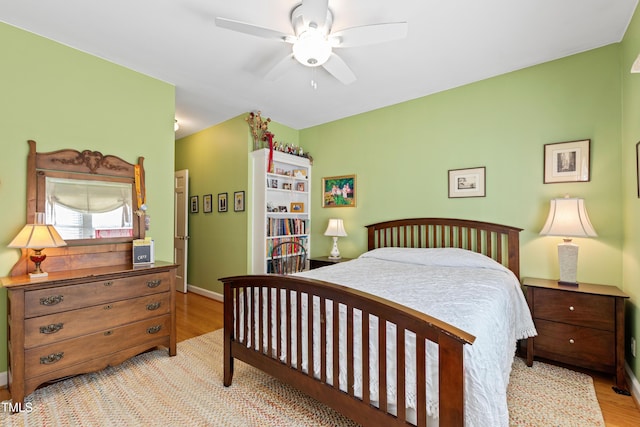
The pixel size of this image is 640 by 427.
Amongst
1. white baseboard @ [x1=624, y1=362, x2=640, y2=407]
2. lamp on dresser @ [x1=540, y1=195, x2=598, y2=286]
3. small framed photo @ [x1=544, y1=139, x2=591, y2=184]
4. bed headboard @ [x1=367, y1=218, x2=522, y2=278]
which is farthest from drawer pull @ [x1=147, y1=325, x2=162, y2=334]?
small framed photo @ [x1=544, y1=139, x2=591, y2=184]

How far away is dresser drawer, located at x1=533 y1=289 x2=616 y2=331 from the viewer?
210 cm

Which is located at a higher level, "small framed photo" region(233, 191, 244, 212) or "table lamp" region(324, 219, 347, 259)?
"small framed photo" region(233, 191, 244, 212)

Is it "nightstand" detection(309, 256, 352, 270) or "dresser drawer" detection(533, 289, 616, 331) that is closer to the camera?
"dresser drawer" detection(533, 289, 616, 331)

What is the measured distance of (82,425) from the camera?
1700 mm

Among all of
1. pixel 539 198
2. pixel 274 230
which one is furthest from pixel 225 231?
pixel 539 198

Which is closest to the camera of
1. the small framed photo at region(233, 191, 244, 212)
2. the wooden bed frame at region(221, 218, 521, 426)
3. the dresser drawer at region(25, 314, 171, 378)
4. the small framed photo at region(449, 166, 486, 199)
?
the wooden bed frame at region(221, 218, 521, 426)

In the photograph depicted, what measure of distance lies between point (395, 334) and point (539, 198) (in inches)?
93.0

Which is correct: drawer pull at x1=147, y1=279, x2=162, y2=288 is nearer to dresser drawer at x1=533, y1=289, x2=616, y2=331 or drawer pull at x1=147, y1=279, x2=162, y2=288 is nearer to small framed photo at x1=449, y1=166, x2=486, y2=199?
small framed photo at x1=449, y1=166, x2=486, y2=199

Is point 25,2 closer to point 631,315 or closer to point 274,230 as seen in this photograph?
point 274,230

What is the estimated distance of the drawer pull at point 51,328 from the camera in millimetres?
1921

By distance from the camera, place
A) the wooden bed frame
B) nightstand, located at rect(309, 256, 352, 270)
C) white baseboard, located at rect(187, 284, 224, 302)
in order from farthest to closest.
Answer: white baseboard, located at rect(187, 284, 224, 302) → nightstand, located at rect(309, 256, 352, 270) → the wooden bed frame

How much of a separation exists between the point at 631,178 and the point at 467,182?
1.23 meters

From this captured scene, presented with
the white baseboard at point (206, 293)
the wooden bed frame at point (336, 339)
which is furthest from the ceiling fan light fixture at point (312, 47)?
the white baseboard at point (206, 293)

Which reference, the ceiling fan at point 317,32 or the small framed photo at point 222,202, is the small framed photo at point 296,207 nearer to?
the small framed photo at point 222,202
